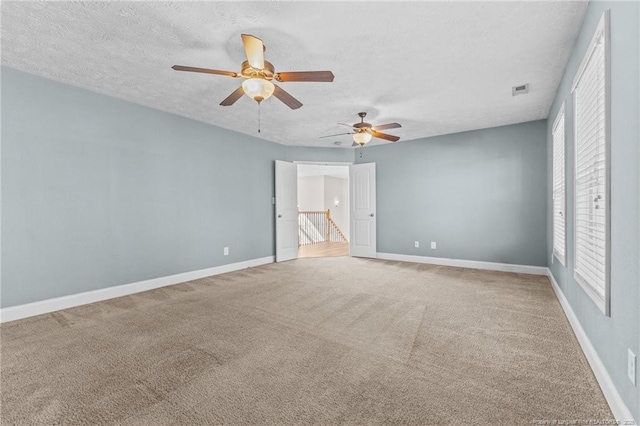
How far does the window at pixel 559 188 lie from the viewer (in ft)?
10.5

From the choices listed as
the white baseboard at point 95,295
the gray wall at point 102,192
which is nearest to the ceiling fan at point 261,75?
the gray wall at point 102,192

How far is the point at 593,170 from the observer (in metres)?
1.97

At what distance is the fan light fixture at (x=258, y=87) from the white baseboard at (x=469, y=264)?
182 inches

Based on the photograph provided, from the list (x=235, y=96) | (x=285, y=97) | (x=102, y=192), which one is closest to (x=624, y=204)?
(x=285, y=97)

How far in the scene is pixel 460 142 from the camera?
5.40m

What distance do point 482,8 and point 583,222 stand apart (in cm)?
178

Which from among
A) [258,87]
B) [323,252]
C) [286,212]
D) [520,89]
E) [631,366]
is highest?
[520,89]

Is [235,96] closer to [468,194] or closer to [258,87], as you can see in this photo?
[258,87]

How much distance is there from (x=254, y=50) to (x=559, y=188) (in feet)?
12.2

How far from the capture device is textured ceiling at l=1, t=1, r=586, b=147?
6.92 feet

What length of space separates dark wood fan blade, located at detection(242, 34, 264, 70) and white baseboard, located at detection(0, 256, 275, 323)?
3311mm

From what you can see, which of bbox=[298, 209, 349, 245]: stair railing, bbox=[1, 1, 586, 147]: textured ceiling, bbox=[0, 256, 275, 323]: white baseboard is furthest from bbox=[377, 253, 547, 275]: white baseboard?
bbox=[298, 209, 349, 245]: stair railing

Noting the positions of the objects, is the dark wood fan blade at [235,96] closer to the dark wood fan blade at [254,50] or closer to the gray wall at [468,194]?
the dark wood fan blade at [254,50]

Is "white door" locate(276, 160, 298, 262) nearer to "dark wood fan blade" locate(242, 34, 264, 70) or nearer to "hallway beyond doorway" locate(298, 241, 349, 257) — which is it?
"hallway beyond doorway" locate(298, 241, 349, 257)
